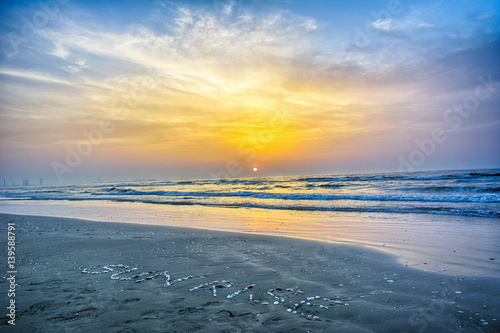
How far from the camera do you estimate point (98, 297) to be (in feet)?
14.1

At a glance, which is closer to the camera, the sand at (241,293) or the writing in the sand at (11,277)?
the sand at (241,293)

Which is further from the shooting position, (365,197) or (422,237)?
(365,197)

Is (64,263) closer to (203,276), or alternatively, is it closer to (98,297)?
(98,297)

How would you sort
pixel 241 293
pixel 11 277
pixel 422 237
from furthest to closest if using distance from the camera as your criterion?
1. pixel 422 237
2. pixel 11 277
3. pixel 241 293

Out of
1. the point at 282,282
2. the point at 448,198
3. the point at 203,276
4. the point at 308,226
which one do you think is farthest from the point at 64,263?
the point at 448,198

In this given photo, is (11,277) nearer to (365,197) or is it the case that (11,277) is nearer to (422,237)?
(422,237)

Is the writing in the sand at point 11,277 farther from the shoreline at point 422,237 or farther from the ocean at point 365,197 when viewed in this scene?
the ocean at point 365,197

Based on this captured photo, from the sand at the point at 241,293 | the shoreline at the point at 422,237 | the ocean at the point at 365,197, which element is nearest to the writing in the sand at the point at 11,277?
the sand at the point at 241,293

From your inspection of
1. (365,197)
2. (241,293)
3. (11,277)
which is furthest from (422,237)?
(365,197)

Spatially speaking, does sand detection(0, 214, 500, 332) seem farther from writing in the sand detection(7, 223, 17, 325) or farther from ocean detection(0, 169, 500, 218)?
ocean detection(0, 169, 500, 218)

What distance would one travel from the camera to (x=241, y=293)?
4.43 meters

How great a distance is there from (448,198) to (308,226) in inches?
610

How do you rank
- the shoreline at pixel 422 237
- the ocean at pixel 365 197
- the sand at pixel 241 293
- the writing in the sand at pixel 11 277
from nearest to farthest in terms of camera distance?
the sand at pixel 241 293
the writing in the sand at pixel 11 277
the shoreline at pixel 422 237
the ocean at pixel 365 197

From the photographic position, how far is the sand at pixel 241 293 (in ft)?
11.5
